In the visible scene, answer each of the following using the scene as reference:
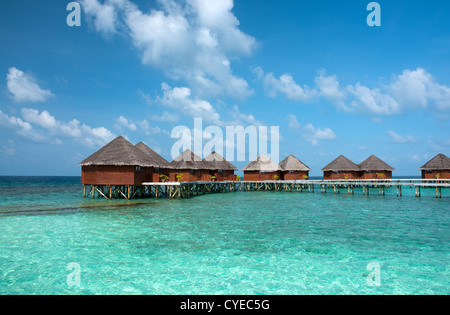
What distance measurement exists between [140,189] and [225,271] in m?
23.4

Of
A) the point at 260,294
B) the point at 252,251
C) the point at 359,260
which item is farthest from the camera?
the point at 252,251

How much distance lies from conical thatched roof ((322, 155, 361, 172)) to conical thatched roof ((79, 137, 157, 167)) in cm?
2834

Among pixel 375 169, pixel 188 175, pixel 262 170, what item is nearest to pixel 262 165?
pixel 262 170

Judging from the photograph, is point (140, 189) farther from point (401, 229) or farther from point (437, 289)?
point (437, 289)

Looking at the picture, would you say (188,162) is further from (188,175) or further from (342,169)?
(342,169)

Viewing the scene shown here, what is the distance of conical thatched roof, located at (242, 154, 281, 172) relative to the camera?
41938 mm

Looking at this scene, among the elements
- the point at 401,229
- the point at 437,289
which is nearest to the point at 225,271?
the point at 437,289

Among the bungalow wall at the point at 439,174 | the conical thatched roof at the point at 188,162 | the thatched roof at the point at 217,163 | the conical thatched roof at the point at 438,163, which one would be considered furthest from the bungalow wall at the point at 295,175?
the bungalow wall at the point at 439,174

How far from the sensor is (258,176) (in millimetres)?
42688

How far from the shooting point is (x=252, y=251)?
9320 mm

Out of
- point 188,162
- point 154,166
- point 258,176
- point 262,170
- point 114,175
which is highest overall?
point 188,162

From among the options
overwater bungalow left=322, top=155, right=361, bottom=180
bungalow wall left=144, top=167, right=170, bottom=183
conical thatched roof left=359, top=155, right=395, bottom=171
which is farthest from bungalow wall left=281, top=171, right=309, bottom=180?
bungalow wall left=144, top=167, right=170, bottom=183

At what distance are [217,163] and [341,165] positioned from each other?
18.6m

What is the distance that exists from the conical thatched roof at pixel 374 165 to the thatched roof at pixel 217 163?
19355 mm
